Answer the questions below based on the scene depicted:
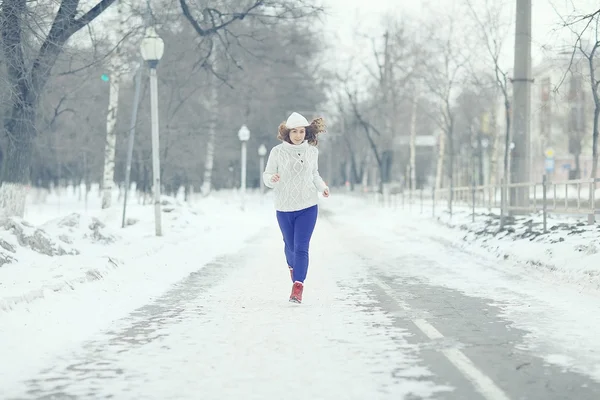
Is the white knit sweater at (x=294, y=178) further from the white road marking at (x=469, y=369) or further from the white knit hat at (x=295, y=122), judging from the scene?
the white road marking at (x=469, y=369)

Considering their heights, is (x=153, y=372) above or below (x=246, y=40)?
below

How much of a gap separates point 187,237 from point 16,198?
5148mm

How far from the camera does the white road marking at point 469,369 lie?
16.7 ft

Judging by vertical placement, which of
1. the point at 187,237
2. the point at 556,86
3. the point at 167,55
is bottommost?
the point at 187,237

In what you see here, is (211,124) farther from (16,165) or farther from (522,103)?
(16,165)

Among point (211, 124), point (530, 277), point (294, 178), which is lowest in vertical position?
point (530, 277)

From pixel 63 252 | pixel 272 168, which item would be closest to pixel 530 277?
pixel 272 168

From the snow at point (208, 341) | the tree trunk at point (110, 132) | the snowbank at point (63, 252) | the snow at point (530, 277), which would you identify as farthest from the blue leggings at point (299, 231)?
the tree trunk at point (110, 132)

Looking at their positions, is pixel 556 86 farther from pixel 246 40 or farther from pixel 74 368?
pixel 246 40

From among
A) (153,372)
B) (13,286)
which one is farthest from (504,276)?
(153,372)

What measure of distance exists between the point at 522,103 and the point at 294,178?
11457mm

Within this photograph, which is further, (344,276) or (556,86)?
(556,86)

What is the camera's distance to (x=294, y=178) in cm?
928

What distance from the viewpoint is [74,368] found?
230 inches
